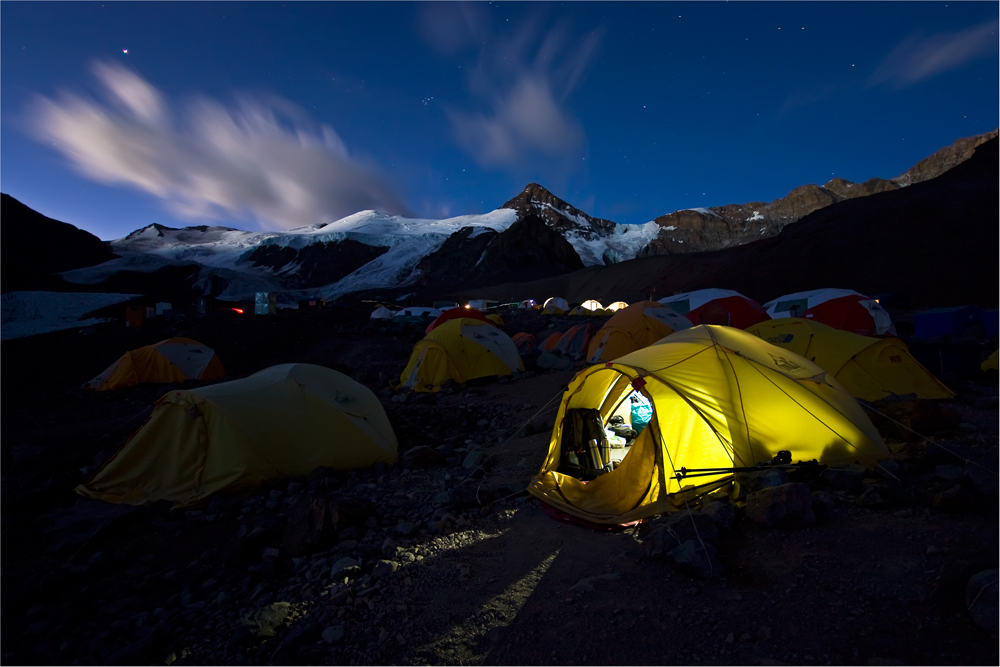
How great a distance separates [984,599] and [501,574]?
336cm

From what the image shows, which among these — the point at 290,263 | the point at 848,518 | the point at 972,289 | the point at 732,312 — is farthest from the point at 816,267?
the point at 290,263

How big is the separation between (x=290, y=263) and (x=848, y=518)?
4923 inches

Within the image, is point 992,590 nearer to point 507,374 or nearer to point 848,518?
point 848,518

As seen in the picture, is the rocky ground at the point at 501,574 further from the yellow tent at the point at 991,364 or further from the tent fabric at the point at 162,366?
the tent fabric at the point at 162,366

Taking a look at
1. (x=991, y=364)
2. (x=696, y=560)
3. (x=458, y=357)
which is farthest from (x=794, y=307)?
(x=696, y=560)

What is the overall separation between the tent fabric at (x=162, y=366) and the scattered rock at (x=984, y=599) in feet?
64.0

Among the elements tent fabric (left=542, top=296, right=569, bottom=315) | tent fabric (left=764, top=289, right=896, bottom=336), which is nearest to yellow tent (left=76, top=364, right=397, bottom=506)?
tent fabric (left=764, top=289, right=896, bottom=336)

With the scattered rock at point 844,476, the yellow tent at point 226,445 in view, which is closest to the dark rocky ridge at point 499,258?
the yellow tent at point 226,445

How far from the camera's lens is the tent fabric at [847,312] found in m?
21.7

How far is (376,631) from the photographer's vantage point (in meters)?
3.75

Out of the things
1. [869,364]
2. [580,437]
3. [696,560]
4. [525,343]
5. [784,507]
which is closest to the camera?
[696,560]

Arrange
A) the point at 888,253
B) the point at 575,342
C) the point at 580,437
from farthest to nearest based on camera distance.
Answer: the point at 888,253, the point at 575,342, the point at 580,437

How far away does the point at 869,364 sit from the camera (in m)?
10.6

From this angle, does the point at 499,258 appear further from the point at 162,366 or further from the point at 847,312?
the point at 162,366
